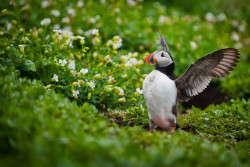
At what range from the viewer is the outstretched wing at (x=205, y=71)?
9.00 ft

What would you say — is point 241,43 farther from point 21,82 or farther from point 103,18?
point 21,82

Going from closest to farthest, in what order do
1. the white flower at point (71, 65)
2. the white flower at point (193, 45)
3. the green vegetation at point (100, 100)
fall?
the green vegetation at point (100, 100) < the white flower at point (71, 65) < the white flower at point (193, 45)

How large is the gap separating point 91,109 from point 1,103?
81 centimetres

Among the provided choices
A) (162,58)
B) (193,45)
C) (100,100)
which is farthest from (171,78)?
(193,45)

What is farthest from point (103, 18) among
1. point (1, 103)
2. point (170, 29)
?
point (1, 103)

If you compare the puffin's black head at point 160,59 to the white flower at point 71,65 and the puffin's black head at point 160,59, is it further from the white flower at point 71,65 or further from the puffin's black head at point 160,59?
the white flower at point 71,65

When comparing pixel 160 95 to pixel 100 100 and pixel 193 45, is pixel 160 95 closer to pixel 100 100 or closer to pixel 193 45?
pixel 100 100

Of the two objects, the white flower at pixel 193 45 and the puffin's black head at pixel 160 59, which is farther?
the white flower at pixel 193 45

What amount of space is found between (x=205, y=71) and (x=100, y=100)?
4.61 feet

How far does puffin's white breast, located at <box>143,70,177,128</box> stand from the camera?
2756 millimetres

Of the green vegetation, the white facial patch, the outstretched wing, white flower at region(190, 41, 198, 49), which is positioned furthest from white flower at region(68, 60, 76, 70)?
white flower at region(190, 41, 198, 49)

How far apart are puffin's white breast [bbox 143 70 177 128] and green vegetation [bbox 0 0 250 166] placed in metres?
0.24

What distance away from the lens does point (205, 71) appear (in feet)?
9.39

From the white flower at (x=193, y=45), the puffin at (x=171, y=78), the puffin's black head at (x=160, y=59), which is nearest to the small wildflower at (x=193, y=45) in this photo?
the white flower at (x=193, y=45)
